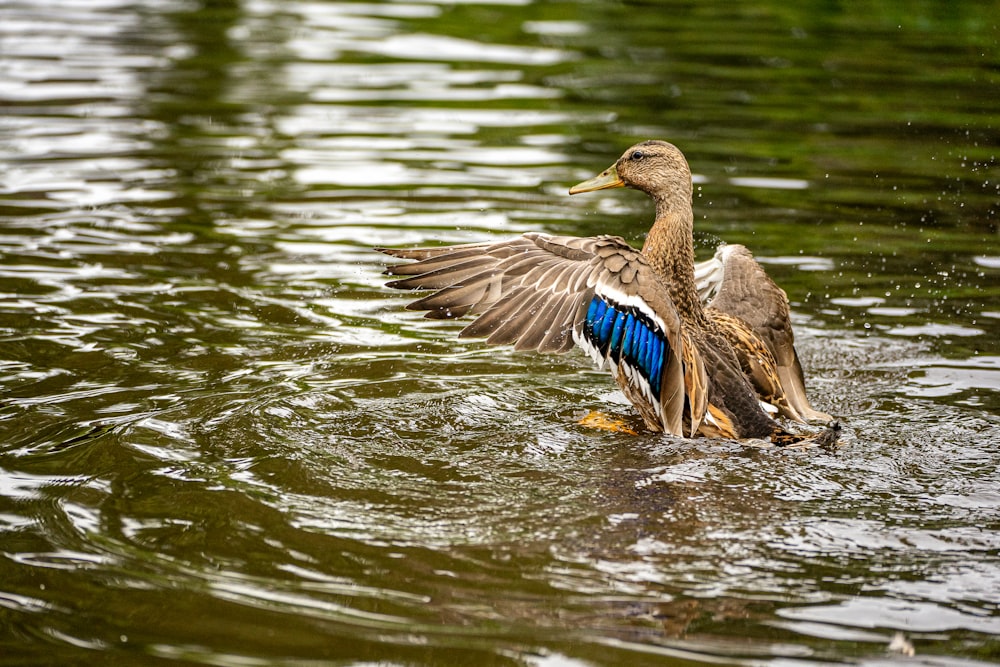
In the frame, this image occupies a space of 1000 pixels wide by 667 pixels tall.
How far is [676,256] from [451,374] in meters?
1.53

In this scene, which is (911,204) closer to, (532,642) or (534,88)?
(534,88)

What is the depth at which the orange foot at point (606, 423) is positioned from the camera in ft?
22.0

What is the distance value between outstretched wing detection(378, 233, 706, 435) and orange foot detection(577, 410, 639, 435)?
257 millimetres

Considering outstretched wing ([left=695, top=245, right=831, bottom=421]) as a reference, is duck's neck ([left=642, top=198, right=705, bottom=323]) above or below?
above

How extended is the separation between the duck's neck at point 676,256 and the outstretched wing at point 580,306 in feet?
1.51

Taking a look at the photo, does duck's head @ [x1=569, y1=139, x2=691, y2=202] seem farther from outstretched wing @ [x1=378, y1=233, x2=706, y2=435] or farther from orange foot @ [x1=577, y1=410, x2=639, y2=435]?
orange foot @ [x1=577, y1=410, x2=639, y2=435]

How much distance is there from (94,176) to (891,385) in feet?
23.5

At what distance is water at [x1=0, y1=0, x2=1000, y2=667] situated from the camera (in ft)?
15.3

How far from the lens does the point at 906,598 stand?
475cm

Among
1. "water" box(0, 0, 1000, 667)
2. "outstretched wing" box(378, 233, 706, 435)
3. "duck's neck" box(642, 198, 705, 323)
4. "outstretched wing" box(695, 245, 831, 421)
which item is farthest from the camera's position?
"outstretched wing" box(695, 245, 831, 421)

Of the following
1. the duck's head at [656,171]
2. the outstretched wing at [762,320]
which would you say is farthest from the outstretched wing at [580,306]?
the outstretched wing at [762,320]

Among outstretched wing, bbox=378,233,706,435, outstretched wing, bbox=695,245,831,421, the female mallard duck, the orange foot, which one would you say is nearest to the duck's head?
the female mallard duck

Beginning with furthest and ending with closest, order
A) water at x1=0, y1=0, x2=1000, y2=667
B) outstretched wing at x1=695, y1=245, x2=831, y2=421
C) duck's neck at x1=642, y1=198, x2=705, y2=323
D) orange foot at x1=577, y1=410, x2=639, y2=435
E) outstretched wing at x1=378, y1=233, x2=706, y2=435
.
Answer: outstretched wing at x1=695, y1=245, x2=831, y2=421 → duck's neck at x1=642, y1=198, x2=705, y2=323 → orange foot at x1=577, y1=410, x2=639, y2=435 → outstretched wing at x1=378, y1=233, x2=706, y2=435 → water at x1=0, y1=0, x2=1000, y2=667

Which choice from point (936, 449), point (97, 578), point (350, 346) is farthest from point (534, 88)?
point (97, 578)
